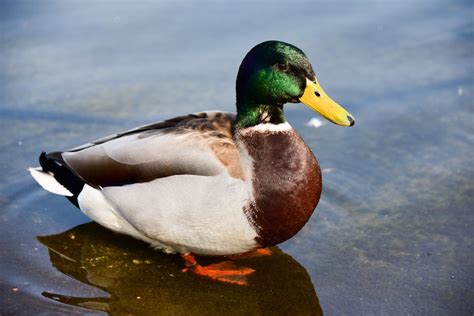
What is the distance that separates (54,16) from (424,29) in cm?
341

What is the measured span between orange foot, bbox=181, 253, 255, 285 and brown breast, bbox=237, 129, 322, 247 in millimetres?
233

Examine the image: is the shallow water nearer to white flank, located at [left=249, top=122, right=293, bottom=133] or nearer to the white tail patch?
the white tail patch

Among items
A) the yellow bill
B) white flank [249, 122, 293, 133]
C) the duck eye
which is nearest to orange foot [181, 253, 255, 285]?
white flank [249, 122, 293, 133]

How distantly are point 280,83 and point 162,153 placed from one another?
0.69 meters

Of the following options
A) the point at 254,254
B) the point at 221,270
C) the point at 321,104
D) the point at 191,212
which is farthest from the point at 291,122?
the point at 191,212

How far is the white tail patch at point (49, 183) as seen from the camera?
161 inches

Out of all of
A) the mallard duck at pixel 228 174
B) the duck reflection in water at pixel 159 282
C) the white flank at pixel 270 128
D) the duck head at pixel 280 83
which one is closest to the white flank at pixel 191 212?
the mallard duck at pixel 228 174

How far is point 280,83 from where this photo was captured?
3650 mm

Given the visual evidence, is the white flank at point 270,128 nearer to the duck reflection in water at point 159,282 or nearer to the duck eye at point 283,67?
the duck eye at point 283,67

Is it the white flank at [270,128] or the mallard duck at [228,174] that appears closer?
the mallard duck at [228,174]

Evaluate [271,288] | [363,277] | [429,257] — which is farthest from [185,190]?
[429,257]

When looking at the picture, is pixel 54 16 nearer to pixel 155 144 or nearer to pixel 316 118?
pixel 316 118

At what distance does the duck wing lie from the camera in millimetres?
3625

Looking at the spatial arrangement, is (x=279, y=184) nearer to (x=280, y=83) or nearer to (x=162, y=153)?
(x=280, y=83)
